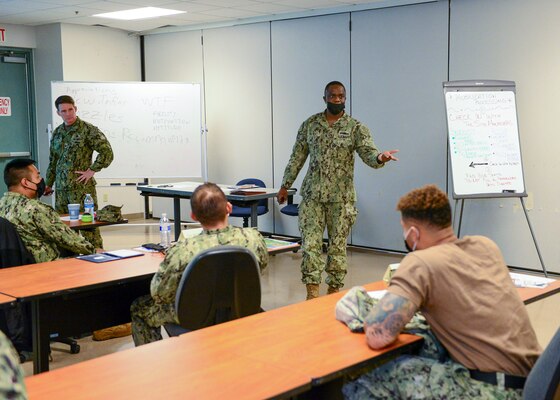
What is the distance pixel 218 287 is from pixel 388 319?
0.96 m

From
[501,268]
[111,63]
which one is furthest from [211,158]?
[501,268]

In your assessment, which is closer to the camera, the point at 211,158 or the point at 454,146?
the point at 454,146

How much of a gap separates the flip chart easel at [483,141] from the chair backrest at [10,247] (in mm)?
3540

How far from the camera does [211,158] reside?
9195 mm

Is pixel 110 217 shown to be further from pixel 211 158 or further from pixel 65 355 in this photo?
pixel 211 158

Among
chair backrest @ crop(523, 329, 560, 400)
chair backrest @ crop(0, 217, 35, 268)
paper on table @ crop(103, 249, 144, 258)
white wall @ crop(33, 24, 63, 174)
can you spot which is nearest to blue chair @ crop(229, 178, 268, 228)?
white wall @ crop(33, 24, 63, 174)

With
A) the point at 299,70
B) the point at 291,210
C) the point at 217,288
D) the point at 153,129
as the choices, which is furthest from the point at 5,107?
the point at 217,288

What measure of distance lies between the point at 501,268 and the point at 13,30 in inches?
315

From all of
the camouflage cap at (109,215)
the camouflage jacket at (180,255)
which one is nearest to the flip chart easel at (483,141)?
the camouflage cap at (109,215)

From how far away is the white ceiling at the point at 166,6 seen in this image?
7.31 meters

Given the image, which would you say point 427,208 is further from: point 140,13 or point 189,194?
point 140,13

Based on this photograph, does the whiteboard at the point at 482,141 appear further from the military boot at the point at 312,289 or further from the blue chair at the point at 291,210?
the blue chair at the point at 291,210

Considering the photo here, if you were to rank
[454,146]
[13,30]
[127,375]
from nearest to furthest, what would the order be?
[127,375]
[454,146]
[13,30]

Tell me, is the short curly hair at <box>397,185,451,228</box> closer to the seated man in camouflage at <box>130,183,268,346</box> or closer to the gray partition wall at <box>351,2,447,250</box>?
the seated man in camouflage at <box>130,183,268,346</box>
